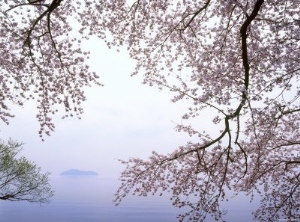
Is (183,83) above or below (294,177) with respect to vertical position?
above

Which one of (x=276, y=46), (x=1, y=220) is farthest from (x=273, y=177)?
(x=1, y=220)

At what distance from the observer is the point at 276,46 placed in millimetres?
5570

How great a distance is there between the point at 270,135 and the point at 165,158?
106 inches

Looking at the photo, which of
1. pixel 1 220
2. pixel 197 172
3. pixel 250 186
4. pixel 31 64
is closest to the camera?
pixel 31 64

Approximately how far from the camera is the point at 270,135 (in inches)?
326

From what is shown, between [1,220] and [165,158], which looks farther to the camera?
[1,220]

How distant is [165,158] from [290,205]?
13.8 ft

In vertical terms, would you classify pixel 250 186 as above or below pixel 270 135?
below

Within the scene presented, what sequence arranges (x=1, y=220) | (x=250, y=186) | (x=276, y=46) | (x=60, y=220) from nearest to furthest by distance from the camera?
1. (x=276, y=46)
2. (x=250, y=186)
3. (x=60, y=220)
4. (x=1, y=220)

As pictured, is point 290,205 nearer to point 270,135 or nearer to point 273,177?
point 273,177

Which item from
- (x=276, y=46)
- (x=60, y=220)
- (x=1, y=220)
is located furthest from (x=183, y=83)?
(x=1, y=220)

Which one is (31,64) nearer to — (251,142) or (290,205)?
(251,142)

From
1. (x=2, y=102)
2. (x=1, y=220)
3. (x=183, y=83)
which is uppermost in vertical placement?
(x=183, y=83)

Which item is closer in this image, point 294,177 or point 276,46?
point 276,46
